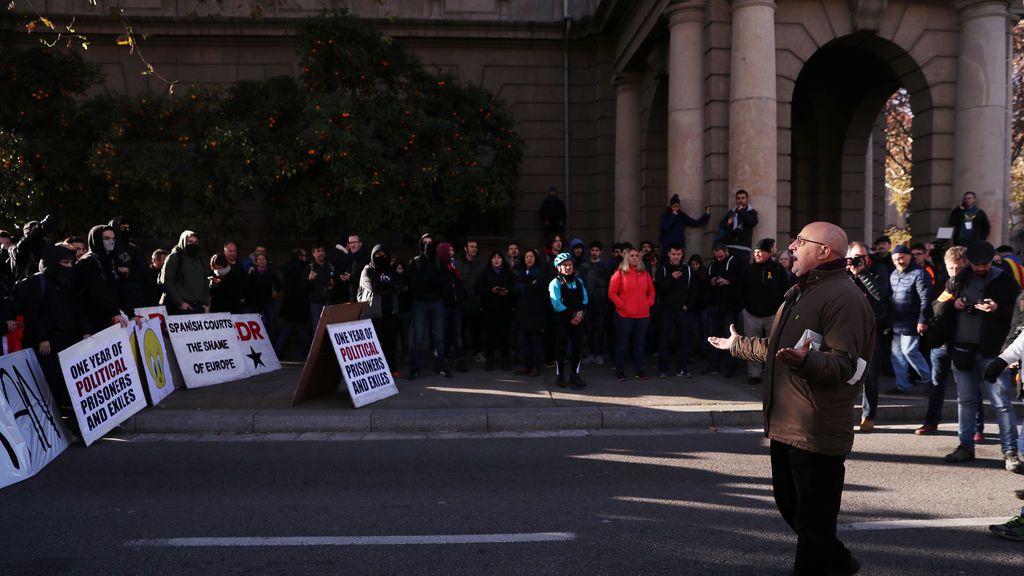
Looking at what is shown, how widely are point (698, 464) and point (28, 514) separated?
5348 mm

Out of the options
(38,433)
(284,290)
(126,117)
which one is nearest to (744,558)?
(38,433)

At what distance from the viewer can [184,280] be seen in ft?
37.3

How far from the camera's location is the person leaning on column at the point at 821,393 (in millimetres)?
3539

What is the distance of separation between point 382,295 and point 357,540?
244 inches

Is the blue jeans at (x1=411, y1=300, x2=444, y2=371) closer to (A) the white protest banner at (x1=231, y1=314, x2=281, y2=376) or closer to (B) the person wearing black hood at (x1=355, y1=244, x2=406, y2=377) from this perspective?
(B) the person wearing black hood at (x1=355, y1=244, x2=406, y2=377)

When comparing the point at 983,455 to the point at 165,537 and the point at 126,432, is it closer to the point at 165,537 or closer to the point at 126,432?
the point at 165,537

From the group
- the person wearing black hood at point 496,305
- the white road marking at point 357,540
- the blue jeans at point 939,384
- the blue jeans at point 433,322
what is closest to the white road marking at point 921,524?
the white road marking at point 357,540

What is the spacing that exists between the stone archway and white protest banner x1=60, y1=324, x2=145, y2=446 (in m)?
14.8

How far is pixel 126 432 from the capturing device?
8.24 m

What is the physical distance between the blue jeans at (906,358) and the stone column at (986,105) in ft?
16.7

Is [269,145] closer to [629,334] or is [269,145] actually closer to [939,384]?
[629,334]

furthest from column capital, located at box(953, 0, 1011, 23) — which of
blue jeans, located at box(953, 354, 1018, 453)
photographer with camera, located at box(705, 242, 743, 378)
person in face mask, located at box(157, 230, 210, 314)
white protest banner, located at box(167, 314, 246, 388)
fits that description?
person in face mask, located at box(157, 230, 210, 314)

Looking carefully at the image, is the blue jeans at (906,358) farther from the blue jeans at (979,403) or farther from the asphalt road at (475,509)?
the blue jeans at (979,403)

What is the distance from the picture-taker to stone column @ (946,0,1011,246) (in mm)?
13000
